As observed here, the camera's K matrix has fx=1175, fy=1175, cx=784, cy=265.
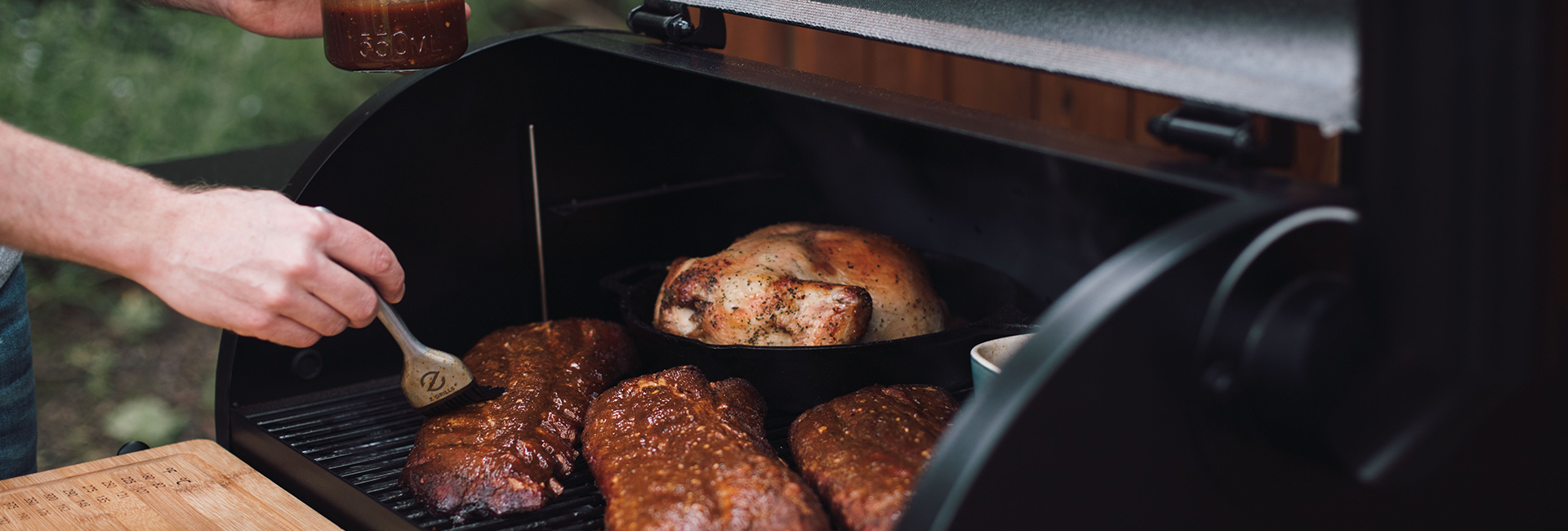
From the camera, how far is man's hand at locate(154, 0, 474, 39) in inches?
85.0

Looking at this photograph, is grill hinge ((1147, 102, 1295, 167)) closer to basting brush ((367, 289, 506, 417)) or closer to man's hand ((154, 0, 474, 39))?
basting brush ((367, 289, 506, 417))

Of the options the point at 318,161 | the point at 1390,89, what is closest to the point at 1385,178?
the point at 1390,89

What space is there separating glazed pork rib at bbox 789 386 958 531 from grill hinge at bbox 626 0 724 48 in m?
0.70

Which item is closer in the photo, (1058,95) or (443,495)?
(443,495)

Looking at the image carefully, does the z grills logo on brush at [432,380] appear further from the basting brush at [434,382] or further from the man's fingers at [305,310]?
the man's fingers at [305,310]

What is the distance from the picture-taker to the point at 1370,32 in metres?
0.96

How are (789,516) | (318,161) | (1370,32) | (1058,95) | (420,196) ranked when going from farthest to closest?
(1058,95)
(420,196)
(318,161)
(789,516)
(1370,32)

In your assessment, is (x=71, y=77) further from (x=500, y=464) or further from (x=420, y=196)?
(x=500, y=464)

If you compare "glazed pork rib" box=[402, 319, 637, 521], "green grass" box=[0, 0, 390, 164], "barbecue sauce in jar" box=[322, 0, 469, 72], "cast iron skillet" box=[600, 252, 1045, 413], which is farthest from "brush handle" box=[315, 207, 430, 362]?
"green grass" box=[0, 0, 390, 164]

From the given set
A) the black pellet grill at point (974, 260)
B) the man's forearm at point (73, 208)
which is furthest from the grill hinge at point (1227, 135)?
the man's forearm at point (73, 208)

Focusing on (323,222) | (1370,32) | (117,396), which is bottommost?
(117,396)

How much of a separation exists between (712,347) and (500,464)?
0.36 meters

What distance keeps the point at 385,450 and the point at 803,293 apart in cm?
69

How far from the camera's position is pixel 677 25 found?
6.52 feet
